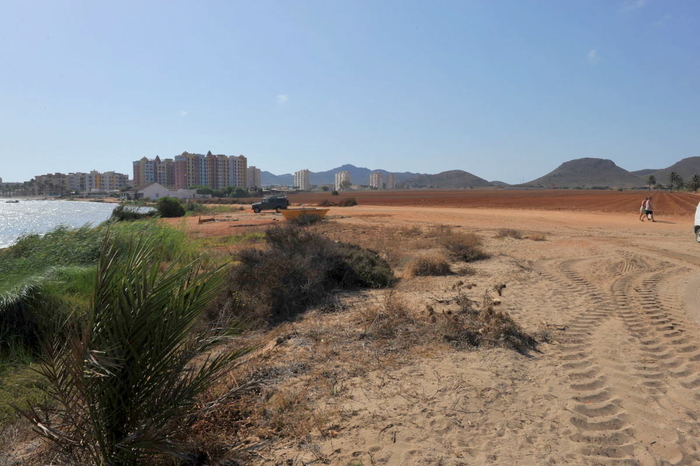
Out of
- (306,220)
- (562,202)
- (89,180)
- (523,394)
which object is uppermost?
(89,180)

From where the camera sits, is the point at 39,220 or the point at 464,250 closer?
the point at 464,250

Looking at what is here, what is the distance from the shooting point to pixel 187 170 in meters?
177

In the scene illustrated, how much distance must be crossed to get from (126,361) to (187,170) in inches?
7349

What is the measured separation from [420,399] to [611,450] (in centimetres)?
162

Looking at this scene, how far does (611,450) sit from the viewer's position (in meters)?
3.65

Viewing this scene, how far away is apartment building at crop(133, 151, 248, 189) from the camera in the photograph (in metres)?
176

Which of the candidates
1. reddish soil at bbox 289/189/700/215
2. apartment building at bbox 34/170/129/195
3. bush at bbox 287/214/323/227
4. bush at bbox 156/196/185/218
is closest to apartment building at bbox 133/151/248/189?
apartment building at bbox 34/170/129/195

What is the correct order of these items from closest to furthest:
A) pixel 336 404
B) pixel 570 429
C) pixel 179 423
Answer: pixel 179 423, pixel 570 429, pixel 336 404

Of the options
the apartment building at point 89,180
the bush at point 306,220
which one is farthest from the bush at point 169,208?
the apartment building at point 89,180

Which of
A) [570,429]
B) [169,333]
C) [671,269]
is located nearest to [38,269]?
[169,333]

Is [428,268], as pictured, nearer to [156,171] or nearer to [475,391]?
[475,391]

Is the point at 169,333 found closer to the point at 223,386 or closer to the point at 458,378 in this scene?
the point at 223,386

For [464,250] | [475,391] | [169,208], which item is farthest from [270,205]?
[475,391]

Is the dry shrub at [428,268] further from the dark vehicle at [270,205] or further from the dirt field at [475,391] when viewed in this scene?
the dark vehicle at [270,205]
